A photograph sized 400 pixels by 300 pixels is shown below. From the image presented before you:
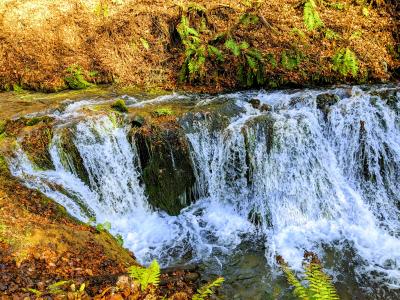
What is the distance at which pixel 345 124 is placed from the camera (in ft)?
27.3

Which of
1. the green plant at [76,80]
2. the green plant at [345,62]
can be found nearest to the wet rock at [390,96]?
the green plant at [345,62]

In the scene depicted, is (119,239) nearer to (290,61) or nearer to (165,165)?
(165,165)

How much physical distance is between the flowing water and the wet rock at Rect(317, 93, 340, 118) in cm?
11

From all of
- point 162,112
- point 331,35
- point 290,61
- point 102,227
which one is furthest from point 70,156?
point 331,35

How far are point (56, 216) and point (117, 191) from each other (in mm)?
2123

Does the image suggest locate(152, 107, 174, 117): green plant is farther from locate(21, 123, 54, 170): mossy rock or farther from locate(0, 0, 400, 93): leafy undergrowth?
locate(0, 0, 400, 93): leafy undergrowth

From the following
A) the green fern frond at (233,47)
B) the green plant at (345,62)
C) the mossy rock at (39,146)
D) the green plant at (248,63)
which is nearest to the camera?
the mossy rock at (39,146)

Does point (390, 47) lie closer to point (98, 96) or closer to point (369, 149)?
point (369, 149)

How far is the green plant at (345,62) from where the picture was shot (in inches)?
412

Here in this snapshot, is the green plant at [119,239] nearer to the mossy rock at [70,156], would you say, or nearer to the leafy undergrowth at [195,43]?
the mossy rock at [70,156]

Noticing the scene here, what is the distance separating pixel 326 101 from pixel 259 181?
107 inches

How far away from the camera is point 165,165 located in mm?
8312

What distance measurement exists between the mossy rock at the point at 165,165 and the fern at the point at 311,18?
18.9 ft

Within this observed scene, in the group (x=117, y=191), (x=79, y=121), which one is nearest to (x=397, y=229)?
(x=117, y=191)
